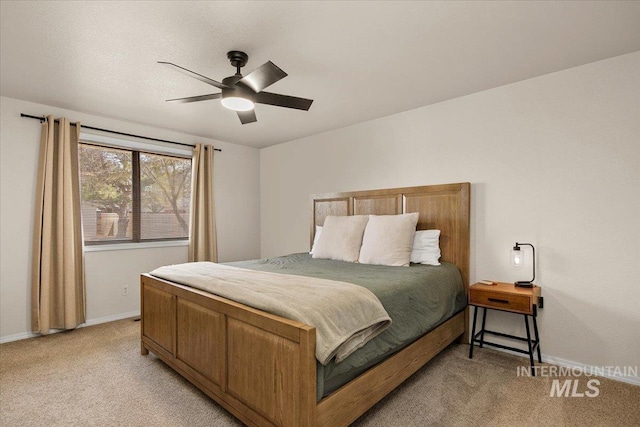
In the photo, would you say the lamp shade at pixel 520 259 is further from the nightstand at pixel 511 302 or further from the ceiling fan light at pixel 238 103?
the ceiling fan light at pixel 238 103

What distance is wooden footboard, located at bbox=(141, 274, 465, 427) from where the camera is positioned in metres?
1.48

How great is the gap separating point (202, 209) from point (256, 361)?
3.25m

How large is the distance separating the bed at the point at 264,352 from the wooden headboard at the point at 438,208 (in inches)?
0.4

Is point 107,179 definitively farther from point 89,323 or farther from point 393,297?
point 393,297

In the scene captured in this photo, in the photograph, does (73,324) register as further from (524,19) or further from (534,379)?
(524,19)

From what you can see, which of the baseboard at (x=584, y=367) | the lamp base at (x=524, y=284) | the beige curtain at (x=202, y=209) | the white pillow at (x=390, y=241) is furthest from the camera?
the beige curtain at (x=202, y=209)

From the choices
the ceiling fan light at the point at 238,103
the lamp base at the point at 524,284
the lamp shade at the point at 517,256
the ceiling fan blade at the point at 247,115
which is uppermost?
the ceiling fan blade at the point at 247,115

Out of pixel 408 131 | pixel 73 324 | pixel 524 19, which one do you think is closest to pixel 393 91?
pixel 408 131

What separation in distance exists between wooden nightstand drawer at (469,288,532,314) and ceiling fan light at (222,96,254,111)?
2.34 meters

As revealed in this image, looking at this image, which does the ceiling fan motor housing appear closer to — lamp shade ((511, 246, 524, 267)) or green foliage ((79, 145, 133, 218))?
lamp shade ((511, 246, 524, 267))

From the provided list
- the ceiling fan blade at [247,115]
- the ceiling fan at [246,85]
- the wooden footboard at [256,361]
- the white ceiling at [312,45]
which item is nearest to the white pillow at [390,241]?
the wooden footboard at [256,361]

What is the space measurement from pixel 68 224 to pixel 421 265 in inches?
145

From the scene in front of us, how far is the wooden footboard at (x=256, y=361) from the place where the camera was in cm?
148

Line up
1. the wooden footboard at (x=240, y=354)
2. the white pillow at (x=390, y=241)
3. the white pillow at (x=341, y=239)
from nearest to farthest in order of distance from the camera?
the wooden footboard at (x=240, y=354), the white pillow at (x=390, y=241), the white pillow at (x=341, y=239)
